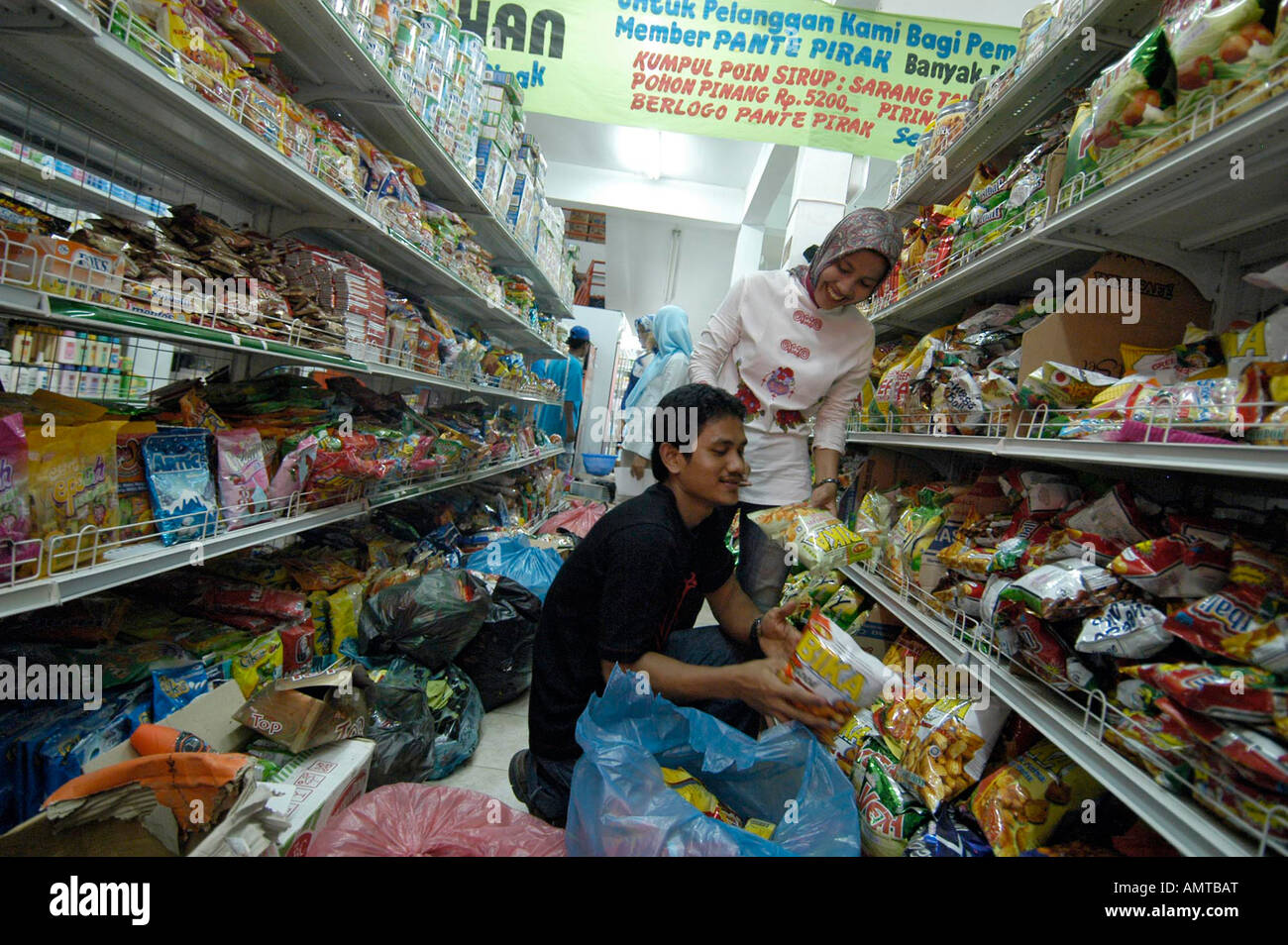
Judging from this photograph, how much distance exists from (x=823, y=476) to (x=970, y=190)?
126 cm

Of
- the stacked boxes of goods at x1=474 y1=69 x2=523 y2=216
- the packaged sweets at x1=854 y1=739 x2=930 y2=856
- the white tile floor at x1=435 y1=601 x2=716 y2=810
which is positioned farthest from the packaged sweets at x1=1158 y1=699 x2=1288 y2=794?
the stacked boxes of goods at x1=474 y1=69 x2=523 y2=216

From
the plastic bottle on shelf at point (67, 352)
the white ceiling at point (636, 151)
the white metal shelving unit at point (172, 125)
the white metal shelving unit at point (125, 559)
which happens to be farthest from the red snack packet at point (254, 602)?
the white ceiling at point (636, 151)

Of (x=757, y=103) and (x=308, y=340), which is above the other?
(x=757, y=103)

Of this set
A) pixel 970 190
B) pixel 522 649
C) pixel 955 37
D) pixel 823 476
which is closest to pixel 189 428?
pixel 522 649

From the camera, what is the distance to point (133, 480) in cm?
132

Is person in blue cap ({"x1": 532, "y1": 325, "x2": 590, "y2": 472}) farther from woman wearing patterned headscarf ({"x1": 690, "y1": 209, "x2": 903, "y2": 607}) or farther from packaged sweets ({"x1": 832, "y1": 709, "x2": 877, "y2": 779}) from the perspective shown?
packaged sweets ({"x1": 832, "y1": 709, "x2": 877, "y2": 779})

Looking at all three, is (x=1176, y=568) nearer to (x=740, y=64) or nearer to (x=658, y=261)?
(x=740, y=64)

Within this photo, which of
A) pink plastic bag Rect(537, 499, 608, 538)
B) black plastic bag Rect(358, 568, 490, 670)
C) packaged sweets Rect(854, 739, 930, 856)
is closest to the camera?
packaged sweets Rect(854, 739, 930, 856)

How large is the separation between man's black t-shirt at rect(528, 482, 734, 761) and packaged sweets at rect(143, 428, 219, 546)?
899mm

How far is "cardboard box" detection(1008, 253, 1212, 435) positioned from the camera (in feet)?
4.88

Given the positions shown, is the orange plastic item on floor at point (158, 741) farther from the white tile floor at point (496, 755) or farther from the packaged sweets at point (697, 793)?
the packaged sweets at point (697, 793)

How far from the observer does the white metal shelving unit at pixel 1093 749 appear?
0.80 meters

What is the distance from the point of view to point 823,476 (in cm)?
223
